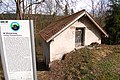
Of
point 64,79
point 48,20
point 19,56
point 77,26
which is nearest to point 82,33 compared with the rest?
point 77,26

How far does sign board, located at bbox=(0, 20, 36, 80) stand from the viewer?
13.9 feet

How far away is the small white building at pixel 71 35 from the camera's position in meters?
12.8

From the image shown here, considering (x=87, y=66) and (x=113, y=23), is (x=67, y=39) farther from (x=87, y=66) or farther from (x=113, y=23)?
(x=113, y=23)

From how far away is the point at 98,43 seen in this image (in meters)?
15.2

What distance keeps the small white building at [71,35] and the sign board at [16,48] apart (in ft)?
25.1

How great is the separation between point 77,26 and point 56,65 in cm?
397

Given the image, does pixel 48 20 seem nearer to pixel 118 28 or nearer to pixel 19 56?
pixel 118 28

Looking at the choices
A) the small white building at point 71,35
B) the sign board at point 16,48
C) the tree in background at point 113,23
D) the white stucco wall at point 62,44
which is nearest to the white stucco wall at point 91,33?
the small white building at point 71,35

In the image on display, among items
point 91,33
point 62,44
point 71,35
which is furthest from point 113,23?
point 62,44

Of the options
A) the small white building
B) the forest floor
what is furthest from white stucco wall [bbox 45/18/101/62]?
the forest floor

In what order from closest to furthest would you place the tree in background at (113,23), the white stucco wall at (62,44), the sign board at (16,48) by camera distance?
1. the sign board at (16,48)
2. the white stucco wall at (62,44)
3. the tree in background at (113,23)

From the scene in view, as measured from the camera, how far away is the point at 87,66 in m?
10.9

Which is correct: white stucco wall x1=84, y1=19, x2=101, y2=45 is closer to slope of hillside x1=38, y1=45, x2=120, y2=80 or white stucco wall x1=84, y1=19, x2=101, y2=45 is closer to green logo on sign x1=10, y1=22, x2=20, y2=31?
slope of hillside x1=38, y1=45, x2=120, y2=80

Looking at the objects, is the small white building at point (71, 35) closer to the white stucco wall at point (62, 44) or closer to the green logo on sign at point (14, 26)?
the white stucco wall at point (62, 44)
